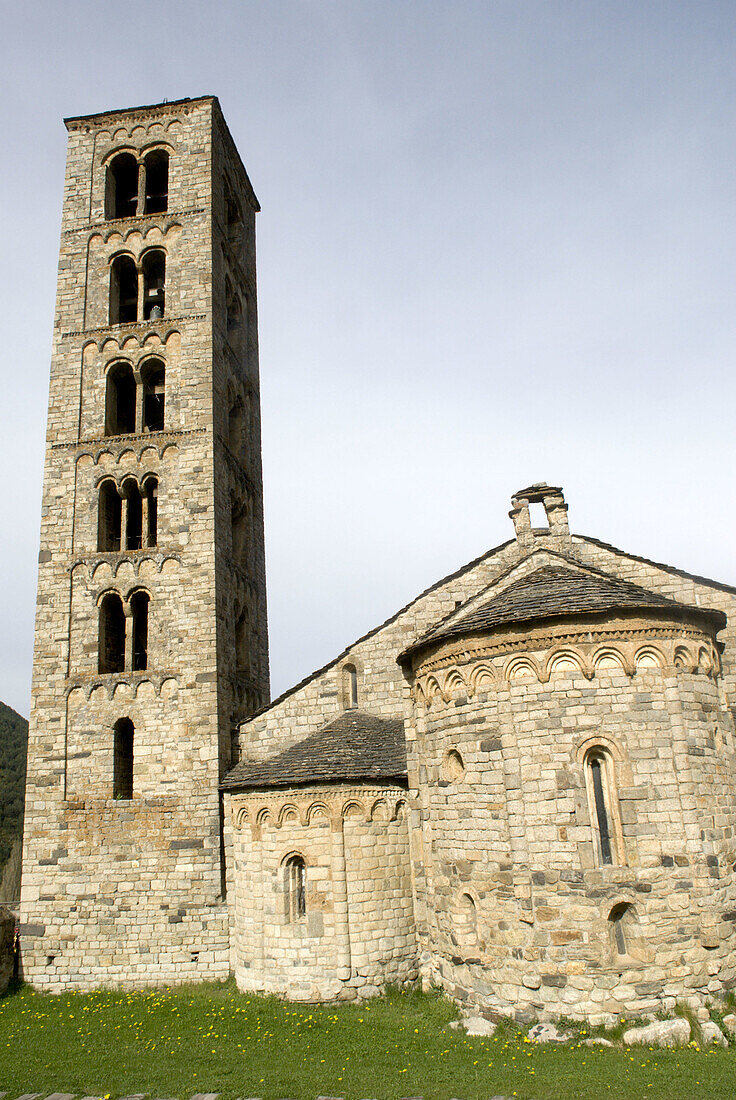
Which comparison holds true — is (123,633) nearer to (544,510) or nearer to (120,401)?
(120,401)

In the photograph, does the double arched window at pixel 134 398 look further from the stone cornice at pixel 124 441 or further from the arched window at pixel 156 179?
the arched window at pixel 156 179

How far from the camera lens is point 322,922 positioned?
12680 mm

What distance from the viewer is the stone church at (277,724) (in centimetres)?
1044

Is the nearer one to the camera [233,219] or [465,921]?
[465,921]

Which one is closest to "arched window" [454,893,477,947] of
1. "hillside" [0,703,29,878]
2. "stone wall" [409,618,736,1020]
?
"stone wall" [409,618,736,1020]

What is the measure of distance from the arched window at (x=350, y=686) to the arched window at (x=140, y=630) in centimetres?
471

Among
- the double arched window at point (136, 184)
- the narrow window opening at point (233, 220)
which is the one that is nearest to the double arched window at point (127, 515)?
the double arched window at point (136, 184)

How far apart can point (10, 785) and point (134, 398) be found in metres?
33.5

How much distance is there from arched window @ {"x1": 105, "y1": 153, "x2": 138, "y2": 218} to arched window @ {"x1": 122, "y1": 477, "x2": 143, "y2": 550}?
26.4 feet

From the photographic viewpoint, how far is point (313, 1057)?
9.99m

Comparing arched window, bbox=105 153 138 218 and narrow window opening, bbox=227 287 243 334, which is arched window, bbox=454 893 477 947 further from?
arched window, bbox=105 153 138 218

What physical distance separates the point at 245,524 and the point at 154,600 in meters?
4.01

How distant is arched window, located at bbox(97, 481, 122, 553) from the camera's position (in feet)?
58.6

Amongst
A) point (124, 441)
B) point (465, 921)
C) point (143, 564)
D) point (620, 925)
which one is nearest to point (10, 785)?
point (143, 564)
